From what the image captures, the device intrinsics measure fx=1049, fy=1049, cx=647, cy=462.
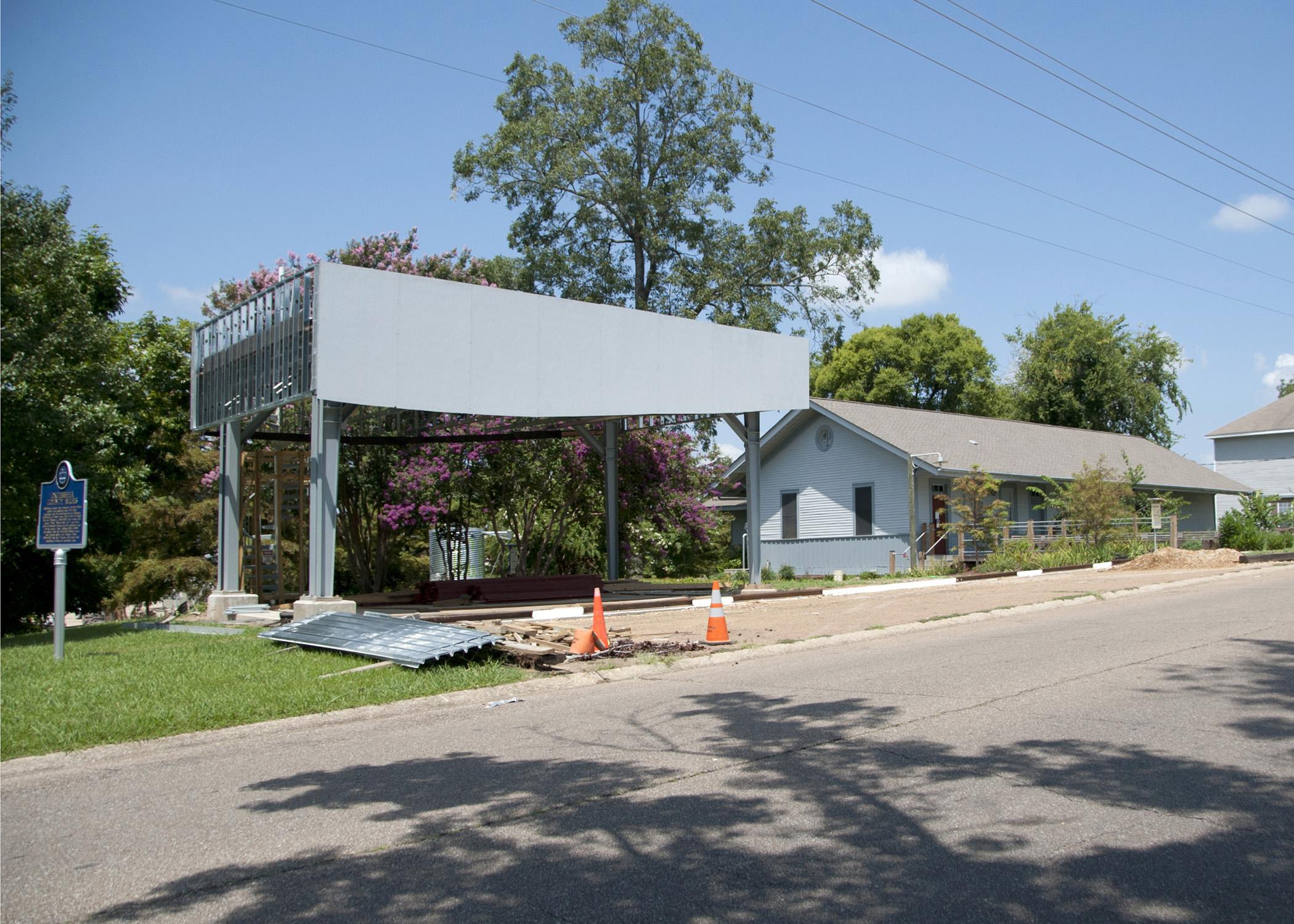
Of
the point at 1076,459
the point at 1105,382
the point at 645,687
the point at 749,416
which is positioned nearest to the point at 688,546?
the point at 749,416

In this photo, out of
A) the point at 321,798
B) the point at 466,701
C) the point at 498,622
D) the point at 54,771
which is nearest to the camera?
the point at 321,798

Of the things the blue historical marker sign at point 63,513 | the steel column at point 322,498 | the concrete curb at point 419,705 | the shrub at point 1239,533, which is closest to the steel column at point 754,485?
the concrete curb at point 419,705

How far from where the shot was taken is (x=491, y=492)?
2425 centimetres

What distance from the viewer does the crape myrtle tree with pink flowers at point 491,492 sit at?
23.2 metres

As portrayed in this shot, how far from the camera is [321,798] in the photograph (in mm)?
6383

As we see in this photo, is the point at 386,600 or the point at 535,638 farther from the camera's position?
the point at 386,600

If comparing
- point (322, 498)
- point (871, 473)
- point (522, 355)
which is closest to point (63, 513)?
point (322, 498)

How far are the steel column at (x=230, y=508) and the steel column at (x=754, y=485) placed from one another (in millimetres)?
9570

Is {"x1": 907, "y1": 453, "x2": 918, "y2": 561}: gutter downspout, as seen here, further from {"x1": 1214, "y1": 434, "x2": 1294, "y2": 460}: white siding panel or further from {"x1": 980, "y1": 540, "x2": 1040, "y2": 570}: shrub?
{"x1": 1214, "y1": 434, "x2": 1294, "y2": 460}: white siding panel

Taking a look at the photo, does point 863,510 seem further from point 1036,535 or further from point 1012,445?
point 1012,445

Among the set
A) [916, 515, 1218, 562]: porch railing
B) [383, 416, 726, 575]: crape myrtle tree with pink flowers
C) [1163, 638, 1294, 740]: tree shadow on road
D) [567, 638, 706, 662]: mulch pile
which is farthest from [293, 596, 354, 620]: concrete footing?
[916, 515, 1218, 562]: porch railing

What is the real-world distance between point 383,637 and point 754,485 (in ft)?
34.2

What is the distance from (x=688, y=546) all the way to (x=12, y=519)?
704 inches

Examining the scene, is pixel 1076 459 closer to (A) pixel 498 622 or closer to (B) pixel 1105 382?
(B) pixel 1105 382
